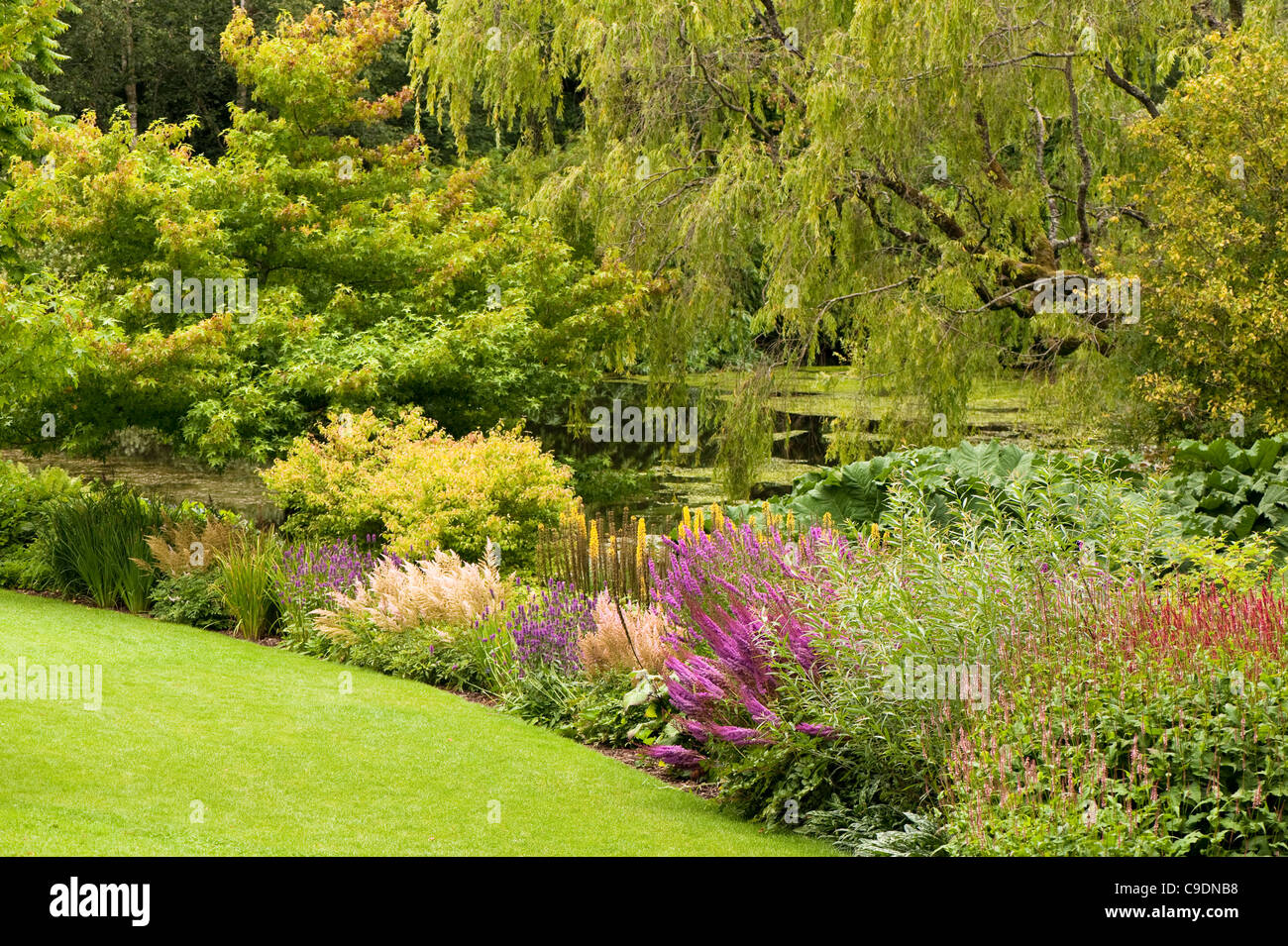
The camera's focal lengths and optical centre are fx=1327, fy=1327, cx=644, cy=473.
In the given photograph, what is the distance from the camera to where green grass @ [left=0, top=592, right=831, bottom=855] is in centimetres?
571

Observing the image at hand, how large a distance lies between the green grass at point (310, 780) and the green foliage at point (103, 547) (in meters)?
3.43

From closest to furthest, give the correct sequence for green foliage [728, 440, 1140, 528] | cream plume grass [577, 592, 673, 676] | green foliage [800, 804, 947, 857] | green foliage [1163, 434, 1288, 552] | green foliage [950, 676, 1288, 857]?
green foliage [950, 676, 1288, 857] < green foliage [800, 804, 947, 857] < cream plume grass [577, 592, 673, 676] < green foliage [1163, 434, 1288, 552] < green foliage [728, 440, 1140, 528]

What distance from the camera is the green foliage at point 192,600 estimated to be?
12250 mm

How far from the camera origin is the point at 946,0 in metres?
12.6

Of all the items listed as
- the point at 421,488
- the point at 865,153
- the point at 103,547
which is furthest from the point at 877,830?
the point at 865,153

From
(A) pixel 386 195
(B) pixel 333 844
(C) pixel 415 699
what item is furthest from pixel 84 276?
(B) pixel 333 844

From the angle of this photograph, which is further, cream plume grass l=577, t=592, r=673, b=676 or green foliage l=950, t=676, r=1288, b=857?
cream plume grass l=577, t=592, r=673, b=676

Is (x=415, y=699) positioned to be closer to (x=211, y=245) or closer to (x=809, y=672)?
(x=809, y=672)

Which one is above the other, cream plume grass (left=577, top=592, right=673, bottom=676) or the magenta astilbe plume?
the magenta astilbe plume

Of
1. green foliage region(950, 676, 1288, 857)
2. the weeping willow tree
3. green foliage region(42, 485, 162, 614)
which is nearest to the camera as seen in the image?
green foliage region(950, 676, 1288, 857)

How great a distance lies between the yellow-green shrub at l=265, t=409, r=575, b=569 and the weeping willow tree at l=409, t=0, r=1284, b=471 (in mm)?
4518

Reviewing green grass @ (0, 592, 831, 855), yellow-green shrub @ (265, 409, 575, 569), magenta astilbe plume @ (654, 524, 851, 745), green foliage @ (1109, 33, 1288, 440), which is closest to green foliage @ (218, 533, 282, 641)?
yellow-green shrub @ (265, 409, 575, 569)

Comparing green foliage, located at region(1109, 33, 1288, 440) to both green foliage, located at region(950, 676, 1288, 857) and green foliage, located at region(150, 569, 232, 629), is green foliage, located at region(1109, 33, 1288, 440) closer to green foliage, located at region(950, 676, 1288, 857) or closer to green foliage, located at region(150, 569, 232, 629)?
green foliage, located at region(950, 676, 1288, 857)

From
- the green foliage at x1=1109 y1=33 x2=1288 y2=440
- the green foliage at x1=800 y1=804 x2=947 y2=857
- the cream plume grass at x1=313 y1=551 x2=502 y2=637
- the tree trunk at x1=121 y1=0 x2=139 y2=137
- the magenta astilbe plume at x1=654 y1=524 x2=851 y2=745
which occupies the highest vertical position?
the tree trunk at x1=121 y1=0 x2=139 y2=137
